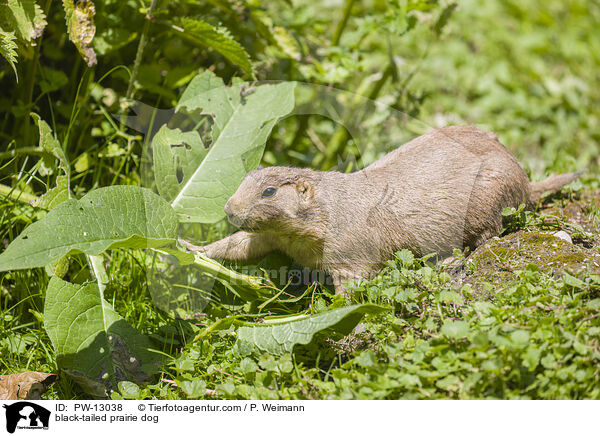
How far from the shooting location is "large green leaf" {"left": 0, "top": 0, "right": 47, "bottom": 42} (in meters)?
3.36

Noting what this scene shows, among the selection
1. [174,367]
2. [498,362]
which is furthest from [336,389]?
[174,367]

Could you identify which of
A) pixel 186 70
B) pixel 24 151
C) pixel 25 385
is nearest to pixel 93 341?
pixel 25 385

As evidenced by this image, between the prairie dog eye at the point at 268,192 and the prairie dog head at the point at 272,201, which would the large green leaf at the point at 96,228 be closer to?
the prairie dog head at the point at 272,201

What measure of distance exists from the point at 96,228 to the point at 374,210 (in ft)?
5.83

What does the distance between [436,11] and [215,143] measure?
92.3 inches

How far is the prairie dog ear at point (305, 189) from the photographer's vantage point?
3.73m

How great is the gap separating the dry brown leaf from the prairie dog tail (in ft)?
11.4

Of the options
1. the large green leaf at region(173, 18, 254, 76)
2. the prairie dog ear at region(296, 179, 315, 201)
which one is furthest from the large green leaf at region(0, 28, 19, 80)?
the prairie dog ear at region(296, 179, 315, 201)

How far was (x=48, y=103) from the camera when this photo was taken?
4.49 metres

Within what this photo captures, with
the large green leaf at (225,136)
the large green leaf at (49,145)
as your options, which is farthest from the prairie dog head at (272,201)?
the large green leaf at (49,145)

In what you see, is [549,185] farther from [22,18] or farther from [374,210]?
[22,18]

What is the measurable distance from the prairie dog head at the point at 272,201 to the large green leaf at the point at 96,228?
1.51 ft

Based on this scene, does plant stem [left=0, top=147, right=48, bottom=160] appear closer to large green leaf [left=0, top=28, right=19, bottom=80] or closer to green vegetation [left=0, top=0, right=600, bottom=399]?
green vegetation [left=0, top=0, right=600, bottom=399]
